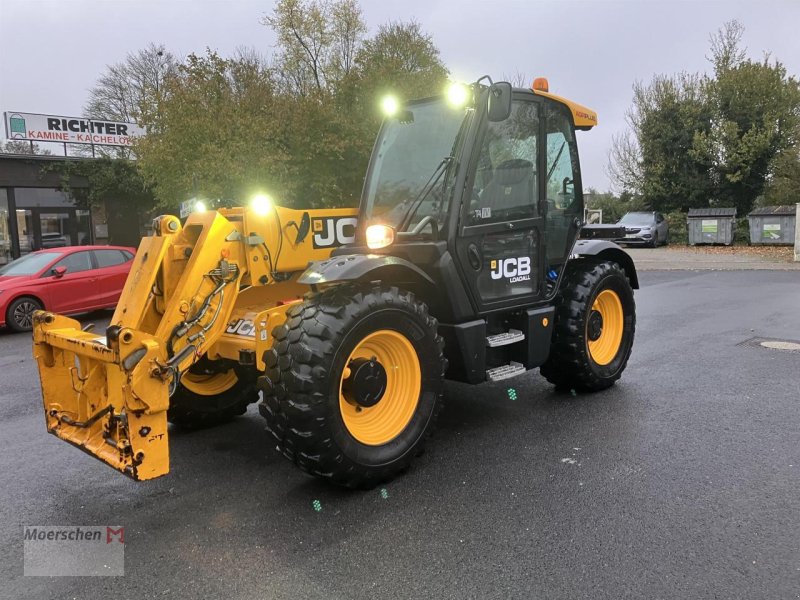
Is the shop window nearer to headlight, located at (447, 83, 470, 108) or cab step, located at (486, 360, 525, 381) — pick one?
headlight, located at (447, 83, 470, 108)

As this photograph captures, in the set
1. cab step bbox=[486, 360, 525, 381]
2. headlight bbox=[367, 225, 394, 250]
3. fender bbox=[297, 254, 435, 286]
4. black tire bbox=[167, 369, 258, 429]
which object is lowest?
black tire bbox=[167, 369, 258, 429]

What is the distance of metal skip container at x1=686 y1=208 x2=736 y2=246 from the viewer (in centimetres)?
2609

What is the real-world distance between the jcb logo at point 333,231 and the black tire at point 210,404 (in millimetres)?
1239

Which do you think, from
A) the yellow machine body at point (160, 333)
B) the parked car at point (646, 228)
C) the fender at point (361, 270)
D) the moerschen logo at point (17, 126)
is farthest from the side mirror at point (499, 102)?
the moerschen logo at point (17, 126)

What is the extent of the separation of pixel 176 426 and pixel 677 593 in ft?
12.7

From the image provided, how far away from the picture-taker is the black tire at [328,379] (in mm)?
3445

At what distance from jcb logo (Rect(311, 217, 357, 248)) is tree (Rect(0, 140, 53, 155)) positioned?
2203 centimetres

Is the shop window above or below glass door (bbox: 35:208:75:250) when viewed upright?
above

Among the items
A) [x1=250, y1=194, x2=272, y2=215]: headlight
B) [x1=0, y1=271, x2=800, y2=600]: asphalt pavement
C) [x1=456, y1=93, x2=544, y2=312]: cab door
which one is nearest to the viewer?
[x1=0, y1=271, x2=800, y2=600]: asphalt pavement

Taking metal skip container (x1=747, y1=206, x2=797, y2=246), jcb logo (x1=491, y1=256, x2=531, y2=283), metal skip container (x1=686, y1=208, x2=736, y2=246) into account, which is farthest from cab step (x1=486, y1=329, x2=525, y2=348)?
metal skip container (x1=686, y1=208, x2=736, y2=246)

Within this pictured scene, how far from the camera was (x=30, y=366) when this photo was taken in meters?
8.00

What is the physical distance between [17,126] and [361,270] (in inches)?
960

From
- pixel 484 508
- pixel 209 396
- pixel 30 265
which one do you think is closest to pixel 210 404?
pixel 209 396

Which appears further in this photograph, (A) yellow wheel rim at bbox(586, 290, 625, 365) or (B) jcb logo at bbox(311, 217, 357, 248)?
(A) yellow wheel rim at bbox(586, 290, 625, 365)
